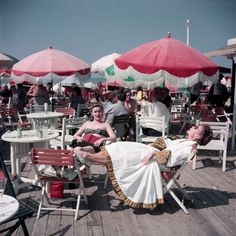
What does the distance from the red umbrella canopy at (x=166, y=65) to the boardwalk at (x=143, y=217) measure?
167cm

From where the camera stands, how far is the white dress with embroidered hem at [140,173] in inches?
141

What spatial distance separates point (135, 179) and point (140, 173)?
88 millimetres

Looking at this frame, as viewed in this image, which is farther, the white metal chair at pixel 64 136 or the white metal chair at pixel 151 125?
the white metal chair at pixel 151 125

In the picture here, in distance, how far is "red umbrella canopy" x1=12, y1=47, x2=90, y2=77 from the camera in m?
6.40

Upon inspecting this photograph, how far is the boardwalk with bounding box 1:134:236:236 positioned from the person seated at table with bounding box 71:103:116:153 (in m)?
0.64

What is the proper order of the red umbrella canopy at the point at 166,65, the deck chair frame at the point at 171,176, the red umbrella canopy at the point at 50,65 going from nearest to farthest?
1. the deck chair frame at the point at 171,176
2. the red umbrella canopy at the point at 166,65
3. the red umbrella canopy at the point at 50,65

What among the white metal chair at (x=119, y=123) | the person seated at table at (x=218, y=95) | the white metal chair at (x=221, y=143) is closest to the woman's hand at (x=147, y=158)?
the white metal chair at (x=221, y=143)

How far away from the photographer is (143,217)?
11.9 feet

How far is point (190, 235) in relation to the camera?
3.22m

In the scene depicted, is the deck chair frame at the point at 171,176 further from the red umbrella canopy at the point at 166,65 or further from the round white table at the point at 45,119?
the round white table at the point at 45,119

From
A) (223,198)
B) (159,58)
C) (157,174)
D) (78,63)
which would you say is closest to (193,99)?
(78,63)

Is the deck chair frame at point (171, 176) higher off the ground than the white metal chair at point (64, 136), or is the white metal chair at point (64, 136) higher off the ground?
the white metal chair at point (64, 136)

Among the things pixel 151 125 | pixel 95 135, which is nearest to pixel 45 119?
pixel 151 125

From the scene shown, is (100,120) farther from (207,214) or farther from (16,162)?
(207,214)
